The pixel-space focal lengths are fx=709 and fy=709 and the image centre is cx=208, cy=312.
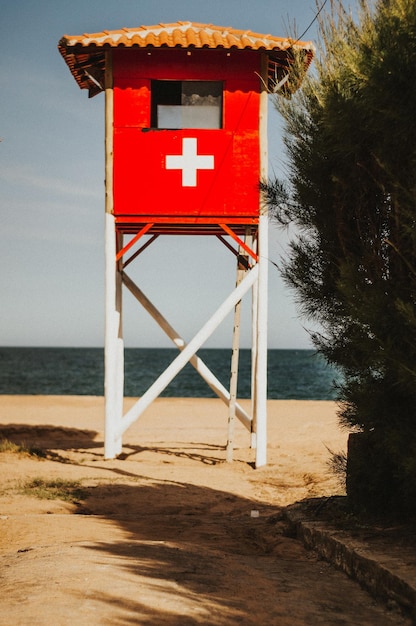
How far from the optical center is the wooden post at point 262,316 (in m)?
12.9

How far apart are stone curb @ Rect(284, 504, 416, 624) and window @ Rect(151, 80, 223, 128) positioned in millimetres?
8256

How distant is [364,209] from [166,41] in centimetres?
749

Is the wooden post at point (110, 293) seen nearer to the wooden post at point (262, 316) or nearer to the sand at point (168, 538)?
the sand at point (168, 538)

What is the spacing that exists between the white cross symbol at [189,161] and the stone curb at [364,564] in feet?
24.1

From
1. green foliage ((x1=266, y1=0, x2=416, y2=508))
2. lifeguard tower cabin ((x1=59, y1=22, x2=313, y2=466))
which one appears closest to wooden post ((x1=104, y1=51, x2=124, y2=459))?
lifeguard tower cabin ((x1=59, y1=22, x2=313, y2=466))

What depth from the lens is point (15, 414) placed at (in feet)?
72.8

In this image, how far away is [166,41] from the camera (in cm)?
1282

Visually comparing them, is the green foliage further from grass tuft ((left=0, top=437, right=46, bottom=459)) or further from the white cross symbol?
grass tuft ((left=0, top=437, right=46, bottom=459))

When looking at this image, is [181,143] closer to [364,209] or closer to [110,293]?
[110,293]

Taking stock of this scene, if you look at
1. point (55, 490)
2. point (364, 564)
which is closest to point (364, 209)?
point (364, 564)

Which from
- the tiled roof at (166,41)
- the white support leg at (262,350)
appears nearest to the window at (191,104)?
the tiled roof at (166,41)

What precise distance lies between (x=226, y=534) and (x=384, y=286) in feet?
12.0

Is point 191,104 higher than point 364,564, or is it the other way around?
point 191,104

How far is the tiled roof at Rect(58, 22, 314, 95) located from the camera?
42.0 ft
